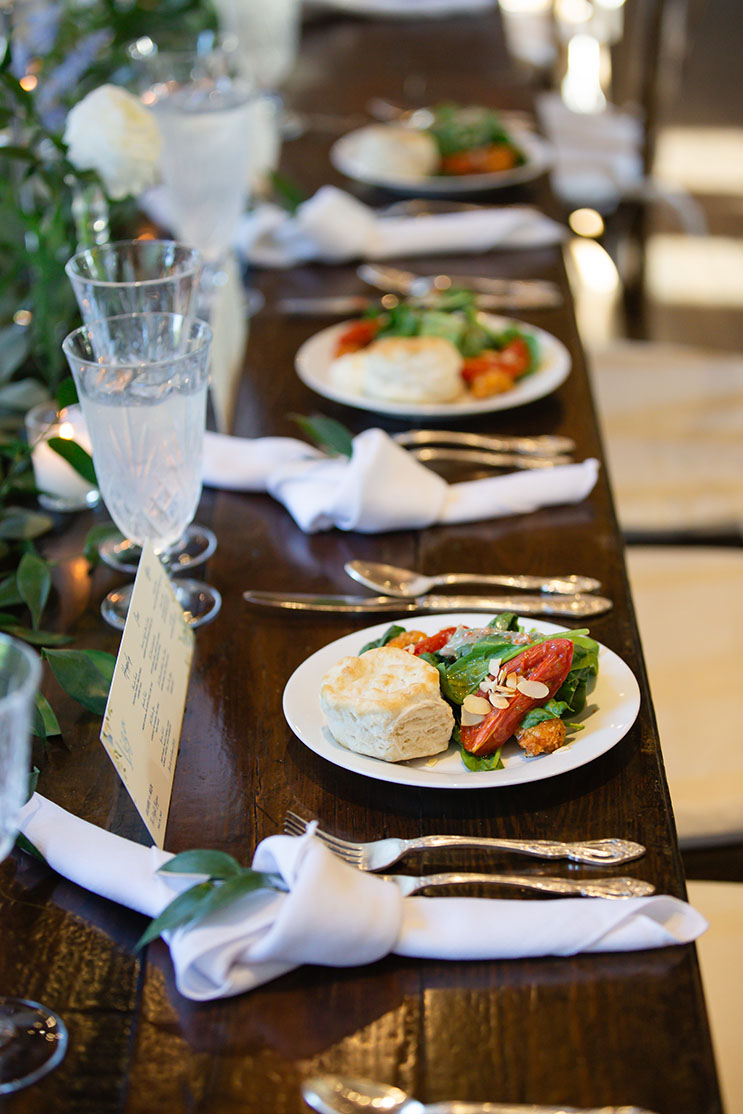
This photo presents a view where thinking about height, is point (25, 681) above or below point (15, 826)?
above

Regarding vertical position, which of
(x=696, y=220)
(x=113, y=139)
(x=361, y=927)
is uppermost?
(x=113, y=139)

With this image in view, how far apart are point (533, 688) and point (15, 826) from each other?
1.14 ft

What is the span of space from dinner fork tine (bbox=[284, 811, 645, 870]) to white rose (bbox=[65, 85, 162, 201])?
0.82 metres

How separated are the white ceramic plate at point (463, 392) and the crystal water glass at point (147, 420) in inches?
14.1

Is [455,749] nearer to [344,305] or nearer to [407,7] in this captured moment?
[344,305]

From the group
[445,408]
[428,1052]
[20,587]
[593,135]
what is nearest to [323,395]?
[445,408]

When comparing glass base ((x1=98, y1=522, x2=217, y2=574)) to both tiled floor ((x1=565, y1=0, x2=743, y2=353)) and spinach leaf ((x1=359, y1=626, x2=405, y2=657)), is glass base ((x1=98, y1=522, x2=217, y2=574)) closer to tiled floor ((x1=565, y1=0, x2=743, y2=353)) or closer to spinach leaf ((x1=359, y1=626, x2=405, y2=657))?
spinach leaf ((x1=359, y1=626, x2=405, y2=657))

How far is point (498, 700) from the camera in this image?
79 cm

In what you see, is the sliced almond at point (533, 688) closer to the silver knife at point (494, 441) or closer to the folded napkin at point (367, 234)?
the silver knife at point (494, 441)

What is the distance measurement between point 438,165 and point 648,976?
1869 millimetres

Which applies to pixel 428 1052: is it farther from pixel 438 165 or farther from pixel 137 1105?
pixel 438 165

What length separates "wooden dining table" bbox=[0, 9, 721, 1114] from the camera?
606mm

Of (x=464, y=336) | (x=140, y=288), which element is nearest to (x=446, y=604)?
(x=140, y=288)

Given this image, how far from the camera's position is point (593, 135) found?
3.32 metres
